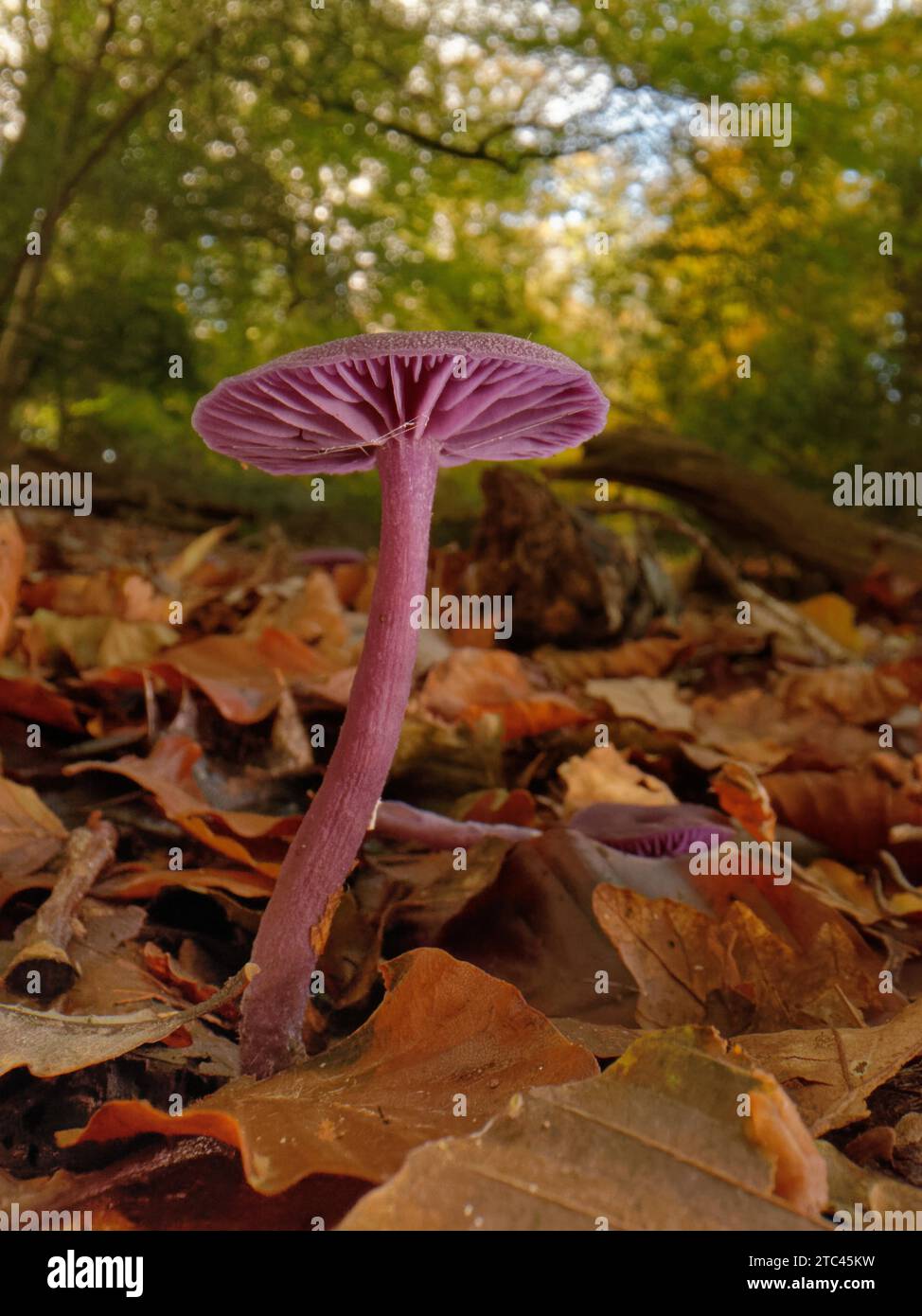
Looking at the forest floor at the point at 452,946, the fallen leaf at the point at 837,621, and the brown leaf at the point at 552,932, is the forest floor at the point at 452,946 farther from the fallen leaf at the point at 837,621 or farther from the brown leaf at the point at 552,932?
the fallen leaf at the point at 837,621

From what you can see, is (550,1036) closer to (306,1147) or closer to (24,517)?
(306,1147)

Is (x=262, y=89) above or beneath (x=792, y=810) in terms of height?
above

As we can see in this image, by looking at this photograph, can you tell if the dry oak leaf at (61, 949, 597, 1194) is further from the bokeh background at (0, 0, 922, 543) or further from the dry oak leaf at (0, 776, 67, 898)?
the bokeh background at (0, 0, 922, 543)

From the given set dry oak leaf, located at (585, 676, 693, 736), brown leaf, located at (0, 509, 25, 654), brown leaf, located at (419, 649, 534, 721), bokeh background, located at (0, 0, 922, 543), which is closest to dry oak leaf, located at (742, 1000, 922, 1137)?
dry oak leaf, located at (585, 676, 693, 736)

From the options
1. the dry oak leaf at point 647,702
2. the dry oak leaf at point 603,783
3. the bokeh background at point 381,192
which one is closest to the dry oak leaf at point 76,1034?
the dry oak leaf at point 603,783

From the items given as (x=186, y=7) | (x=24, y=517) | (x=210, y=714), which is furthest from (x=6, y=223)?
(x=210, y=714)
